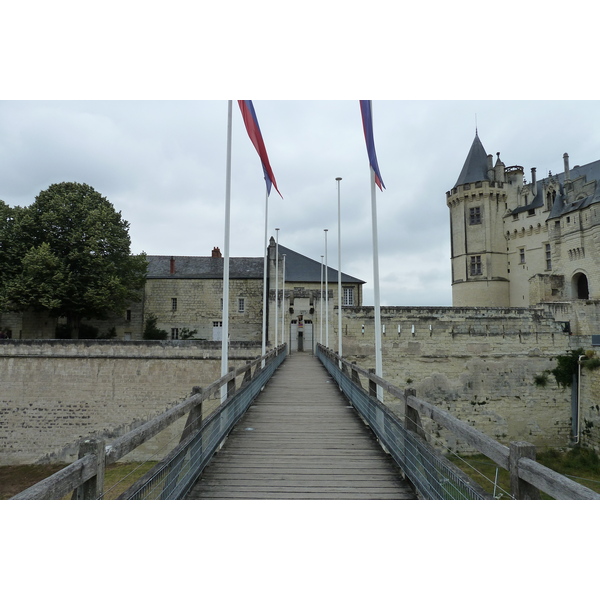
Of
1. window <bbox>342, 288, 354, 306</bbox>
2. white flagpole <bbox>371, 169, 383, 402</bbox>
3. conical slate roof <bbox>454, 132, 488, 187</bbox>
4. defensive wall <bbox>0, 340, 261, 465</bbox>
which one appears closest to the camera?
white flagpole <bbox>371, 169, 383, 402</bbox>

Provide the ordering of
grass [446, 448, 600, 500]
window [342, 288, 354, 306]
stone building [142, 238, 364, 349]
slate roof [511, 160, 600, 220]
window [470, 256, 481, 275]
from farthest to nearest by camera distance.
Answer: window [470, 256, 481, 275] → window [342, 288, 354, 306] → stone building [142, 238, 364, 349] → slate roof [511, 160, 600, 220] → grass [446, 448, 600, 500]

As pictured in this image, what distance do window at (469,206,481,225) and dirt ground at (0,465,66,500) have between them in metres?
33.8

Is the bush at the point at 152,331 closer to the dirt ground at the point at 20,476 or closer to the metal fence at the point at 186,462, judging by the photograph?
the dirt ground at the point at 20,476

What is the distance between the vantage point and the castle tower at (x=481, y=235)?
34.5 metres

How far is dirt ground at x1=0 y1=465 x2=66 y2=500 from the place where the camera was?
14656 mm

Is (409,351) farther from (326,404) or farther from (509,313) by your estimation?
(326,404)

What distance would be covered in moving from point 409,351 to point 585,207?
17.9 meters

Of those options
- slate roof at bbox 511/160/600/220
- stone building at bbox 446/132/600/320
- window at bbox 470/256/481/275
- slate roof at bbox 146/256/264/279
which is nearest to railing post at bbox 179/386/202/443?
slate roof at bbox 146/256/264/279

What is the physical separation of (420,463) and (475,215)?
35.3m

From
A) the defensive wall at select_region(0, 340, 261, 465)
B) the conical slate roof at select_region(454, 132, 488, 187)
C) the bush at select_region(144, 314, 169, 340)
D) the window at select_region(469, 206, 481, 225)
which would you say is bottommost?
the defensive wall at select_region(0, 340, 261, 465)

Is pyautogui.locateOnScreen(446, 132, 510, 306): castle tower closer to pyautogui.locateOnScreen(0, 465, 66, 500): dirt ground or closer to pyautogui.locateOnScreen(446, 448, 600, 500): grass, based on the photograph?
pyautogui.locateOnScreen(446, 448, 600, 500): grass

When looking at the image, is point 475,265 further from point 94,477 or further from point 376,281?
point 94,477

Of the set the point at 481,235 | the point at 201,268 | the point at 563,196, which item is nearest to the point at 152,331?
the point at 201,268

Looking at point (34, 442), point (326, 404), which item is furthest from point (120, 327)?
point (326, 404)
